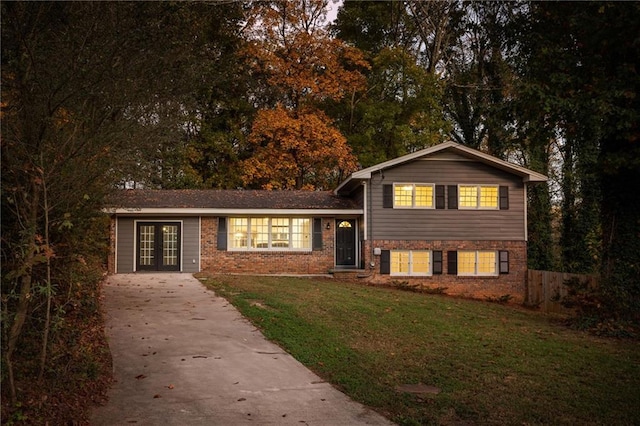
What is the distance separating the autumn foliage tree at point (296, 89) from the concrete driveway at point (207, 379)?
1678 cm

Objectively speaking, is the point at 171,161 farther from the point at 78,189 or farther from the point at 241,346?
the point at 78,189

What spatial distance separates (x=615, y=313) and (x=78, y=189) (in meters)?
11.6

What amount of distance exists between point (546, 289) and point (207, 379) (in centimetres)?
1514

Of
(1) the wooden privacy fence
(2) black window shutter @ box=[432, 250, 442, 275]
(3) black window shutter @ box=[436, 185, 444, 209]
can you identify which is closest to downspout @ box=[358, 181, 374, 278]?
(2) black window shutter @ box=[432, 250, 442, 275]

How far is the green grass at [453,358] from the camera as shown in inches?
235

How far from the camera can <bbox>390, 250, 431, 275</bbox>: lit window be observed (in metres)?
20.9

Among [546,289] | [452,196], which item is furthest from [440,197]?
[546,289]

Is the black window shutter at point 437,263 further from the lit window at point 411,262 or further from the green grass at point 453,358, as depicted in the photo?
the green grass at point 453,358

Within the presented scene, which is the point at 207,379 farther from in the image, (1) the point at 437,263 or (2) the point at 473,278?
(2) the point at 473,278

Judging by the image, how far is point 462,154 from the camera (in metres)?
21.2

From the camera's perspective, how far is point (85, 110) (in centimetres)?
588

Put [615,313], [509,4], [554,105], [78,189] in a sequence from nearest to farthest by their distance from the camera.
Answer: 1. [78,189]
2. [554,105]
3. [615,313]
4. [509,4]

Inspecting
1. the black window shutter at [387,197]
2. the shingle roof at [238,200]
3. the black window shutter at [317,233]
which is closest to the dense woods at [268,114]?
the shingle roof at [238,200]

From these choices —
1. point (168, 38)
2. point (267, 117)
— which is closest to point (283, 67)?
point (267, 117)
